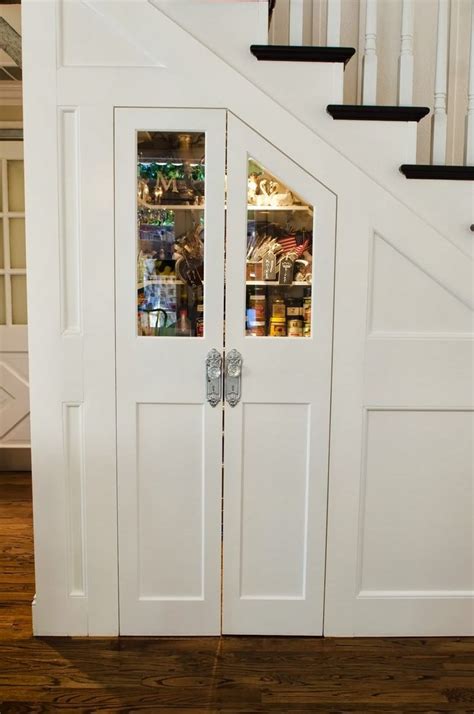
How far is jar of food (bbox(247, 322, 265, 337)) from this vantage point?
90.1 inches

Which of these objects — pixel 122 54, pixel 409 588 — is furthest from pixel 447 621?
pixel 122 54

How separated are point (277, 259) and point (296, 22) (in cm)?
85

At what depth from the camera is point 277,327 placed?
230 centimetres

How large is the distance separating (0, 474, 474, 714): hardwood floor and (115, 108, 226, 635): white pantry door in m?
0.17

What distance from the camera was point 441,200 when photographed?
2225mm

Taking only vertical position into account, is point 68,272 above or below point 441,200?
below

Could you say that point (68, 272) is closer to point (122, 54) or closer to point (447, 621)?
point (122, 54)

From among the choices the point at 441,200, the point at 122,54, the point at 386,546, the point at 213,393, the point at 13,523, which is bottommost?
the point at 13,523

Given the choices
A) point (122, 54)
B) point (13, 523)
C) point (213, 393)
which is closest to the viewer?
point (122, 54)

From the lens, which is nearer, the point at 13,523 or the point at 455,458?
the point at 455,458

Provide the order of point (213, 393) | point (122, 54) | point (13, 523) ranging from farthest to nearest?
point (13, 523)
point (213, 393)
point (122, 54)

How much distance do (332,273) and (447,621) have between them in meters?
1.45

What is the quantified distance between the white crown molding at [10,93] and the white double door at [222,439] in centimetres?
245

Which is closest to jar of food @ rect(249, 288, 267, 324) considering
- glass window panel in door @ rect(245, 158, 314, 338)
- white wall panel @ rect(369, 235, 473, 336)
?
glass window panel in door @ rect(245, 158, 314, 338)
